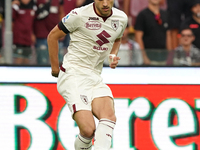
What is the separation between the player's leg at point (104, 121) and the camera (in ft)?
16.6

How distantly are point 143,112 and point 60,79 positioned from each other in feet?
5.52

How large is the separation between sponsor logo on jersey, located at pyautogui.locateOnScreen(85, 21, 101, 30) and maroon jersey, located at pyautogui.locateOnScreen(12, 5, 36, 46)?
3.52 m

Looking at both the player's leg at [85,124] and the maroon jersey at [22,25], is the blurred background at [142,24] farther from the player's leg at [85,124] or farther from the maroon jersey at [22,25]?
the player's leg at [85,124]

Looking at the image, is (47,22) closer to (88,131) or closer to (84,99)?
(84,99)

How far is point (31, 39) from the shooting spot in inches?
344

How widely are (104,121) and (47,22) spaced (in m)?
4.10

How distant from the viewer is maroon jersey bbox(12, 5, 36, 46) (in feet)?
28.2

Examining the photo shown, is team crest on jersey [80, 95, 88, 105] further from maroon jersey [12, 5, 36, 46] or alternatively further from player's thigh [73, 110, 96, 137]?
maroon jersey [12, 5, 36, 46]

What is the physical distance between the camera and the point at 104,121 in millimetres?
5113

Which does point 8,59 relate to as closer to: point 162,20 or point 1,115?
point 1,115

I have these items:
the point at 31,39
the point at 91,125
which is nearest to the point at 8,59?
the point at 31,39

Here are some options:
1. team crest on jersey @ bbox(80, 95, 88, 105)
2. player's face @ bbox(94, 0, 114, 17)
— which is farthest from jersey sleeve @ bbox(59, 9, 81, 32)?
team crest on jersey @ bbox(80, 95, 88, 105)

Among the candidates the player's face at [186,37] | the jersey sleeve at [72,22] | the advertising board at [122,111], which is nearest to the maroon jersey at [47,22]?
the advertising board at [122,111]

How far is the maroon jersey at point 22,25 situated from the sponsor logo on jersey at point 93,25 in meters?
3.52
